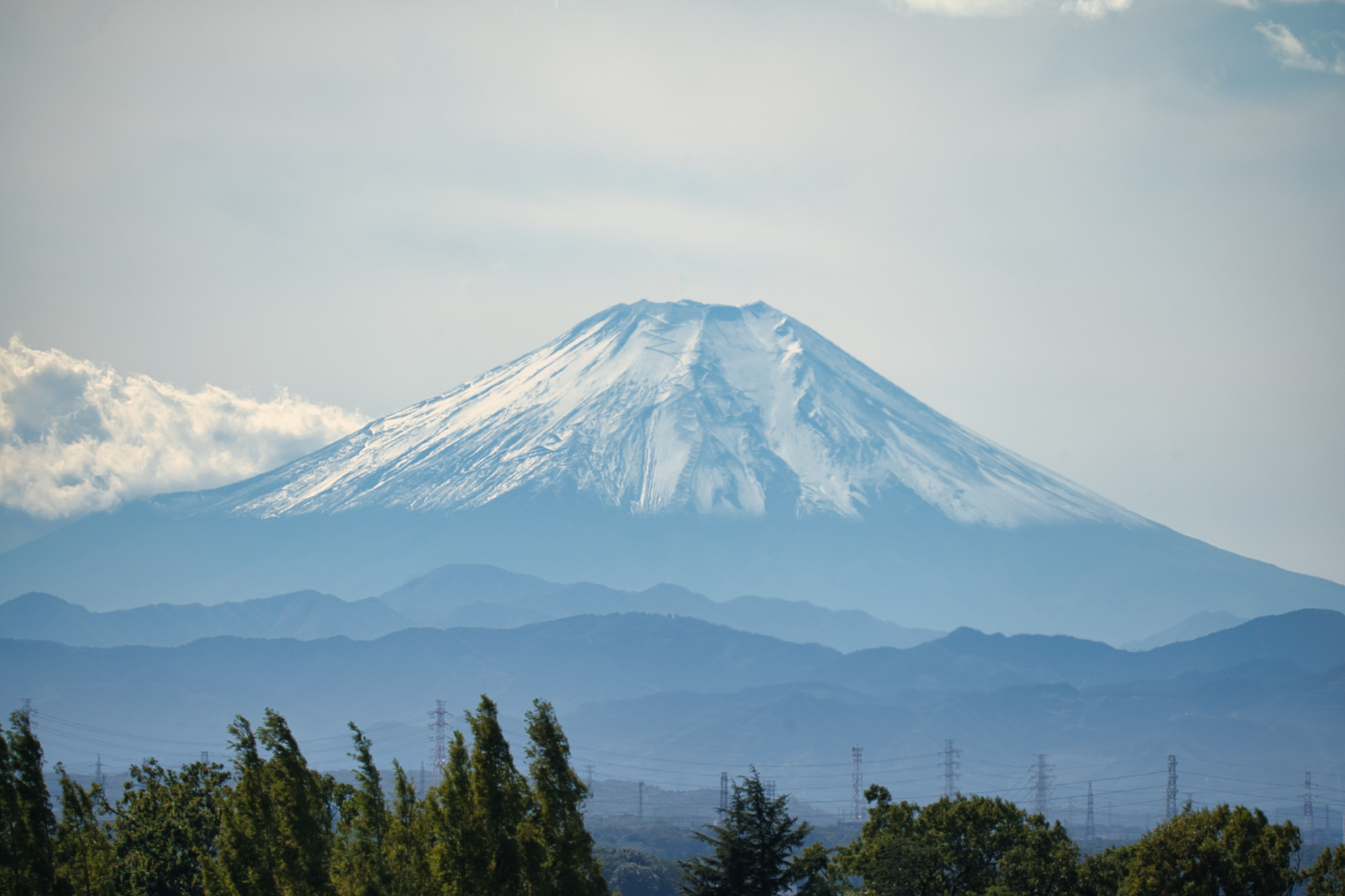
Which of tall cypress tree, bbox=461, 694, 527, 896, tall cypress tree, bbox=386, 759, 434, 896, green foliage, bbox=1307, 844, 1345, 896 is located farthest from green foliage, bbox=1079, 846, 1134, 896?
tall cypress tree, bbox=386, 759, 434, 896

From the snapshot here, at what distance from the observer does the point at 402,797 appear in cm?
2661

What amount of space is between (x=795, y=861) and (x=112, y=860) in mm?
15129

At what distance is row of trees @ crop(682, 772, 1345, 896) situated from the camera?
87.6ft

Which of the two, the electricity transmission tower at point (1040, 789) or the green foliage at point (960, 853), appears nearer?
the green foliage at point (960, 853)

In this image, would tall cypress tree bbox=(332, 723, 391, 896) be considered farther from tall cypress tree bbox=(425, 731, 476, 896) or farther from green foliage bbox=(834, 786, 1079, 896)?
green foliage bbox=(834, 786, 1079, 896)

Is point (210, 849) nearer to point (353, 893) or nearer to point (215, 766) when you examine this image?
point (215, 766)

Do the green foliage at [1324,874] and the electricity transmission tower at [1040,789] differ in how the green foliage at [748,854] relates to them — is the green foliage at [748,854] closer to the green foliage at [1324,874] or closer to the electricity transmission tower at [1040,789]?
the green foliage at [1324,874]

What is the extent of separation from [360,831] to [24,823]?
5957mm

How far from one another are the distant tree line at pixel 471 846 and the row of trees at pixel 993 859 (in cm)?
5

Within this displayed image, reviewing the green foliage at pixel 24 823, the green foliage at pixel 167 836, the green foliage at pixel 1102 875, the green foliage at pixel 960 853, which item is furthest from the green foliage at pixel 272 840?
the green foliage at pixel 1102 875

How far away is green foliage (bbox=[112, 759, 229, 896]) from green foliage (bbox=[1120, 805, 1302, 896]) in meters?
19.1

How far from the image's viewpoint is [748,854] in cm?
2767

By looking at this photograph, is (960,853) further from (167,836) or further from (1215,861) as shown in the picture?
(167,836)

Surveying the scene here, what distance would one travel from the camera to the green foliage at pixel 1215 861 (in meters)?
26.5
